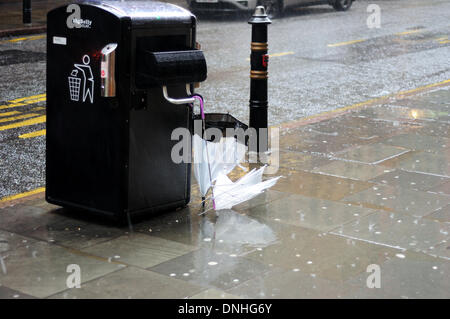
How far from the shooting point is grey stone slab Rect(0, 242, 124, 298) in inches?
191

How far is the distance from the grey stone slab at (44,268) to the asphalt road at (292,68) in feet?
5.70

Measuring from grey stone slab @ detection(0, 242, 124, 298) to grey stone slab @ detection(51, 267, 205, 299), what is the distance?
91 mm

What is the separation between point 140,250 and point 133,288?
69 cm

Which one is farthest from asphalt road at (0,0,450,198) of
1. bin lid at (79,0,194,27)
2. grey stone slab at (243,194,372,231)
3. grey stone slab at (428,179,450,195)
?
grey stone slab at (428,179,450,195)

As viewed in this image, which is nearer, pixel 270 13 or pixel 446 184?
pixel 446 184

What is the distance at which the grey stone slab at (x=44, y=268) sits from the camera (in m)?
4.86

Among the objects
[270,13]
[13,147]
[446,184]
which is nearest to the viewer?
[446,184]

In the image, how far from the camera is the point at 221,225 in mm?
6043

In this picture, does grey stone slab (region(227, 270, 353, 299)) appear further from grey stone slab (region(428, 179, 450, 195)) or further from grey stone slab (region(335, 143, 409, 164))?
grey stone slab (region(335, 143, 409, 164))

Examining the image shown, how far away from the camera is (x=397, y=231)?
19.2ft

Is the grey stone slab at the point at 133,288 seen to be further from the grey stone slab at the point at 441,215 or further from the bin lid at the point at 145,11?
the grey stone slab at the point at 441,215

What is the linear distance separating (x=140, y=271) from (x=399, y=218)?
6.97 ft
